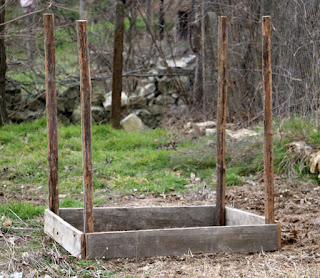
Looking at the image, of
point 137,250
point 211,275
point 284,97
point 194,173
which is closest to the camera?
point 211,275

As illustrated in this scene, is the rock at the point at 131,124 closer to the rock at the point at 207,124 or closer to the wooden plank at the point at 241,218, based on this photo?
the rock at the point at 207,124

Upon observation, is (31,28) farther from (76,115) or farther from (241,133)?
(241,133)

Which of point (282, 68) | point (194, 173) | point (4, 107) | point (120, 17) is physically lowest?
point (194, 173)

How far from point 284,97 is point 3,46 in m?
5.74

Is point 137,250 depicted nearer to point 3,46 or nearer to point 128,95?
point 3,46

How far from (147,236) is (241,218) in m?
1.21

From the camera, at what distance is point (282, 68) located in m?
7.79

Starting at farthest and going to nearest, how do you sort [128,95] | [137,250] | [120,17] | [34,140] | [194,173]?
[128,95], [120,17], [34,140], [194,173], [137,250]

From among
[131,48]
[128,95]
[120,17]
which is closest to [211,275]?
[120,17]

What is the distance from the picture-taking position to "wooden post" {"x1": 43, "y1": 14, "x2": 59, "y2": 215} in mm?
4613

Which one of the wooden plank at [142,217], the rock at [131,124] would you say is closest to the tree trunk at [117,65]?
the rock at [131,124]

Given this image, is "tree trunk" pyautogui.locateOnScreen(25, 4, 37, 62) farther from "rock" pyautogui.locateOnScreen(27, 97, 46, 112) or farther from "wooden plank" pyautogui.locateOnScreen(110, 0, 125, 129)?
"wooden plank" pyautogui.locateOnScreen(110, 0, 125, 129)

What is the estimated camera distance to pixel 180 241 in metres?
4.20

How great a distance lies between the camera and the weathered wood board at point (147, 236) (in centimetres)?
405
